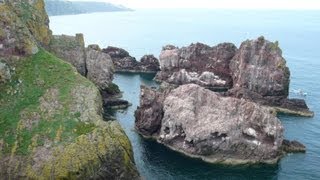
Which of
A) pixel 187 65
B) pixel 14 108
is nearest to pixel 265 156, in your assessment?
pixel 14 108

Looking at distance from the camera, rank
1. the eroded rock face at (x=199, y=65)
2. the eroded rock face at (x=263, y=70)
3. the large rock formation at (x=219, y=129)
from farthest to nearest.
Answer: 1. the eroded rock face at (x=199, y=65)
2. the eroded rock face at (x=263, y=70)
3. the large rock formation at (x=219, y=129)

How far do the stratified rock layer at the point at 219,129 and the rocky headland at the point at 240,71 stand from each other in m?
37.1

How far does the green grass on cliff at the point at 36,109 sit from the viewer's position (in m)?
84.1

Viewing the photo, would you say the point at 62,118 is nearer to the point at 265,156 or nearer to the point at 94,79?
the point at 265,156

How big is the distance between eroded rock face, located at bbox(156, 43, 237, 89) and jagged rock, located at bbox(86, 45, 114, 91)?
33463 mm

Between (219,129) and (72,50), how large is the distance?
52.1 m

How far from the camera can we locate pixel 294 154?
107 m

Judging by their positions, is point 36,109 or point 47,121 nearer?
point 47,121

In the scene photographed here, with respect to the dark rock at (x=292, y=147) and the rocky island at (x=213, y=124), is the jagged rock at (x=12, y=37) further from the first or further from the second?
the dark rock at (x=292, y=147)

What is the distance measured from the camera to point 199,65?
178 m

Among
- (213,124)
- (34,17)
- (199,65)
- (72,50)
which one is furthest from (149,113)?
(199,65)

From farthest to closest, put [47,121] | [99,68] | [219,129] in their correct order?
[99,68] < [219,129] < [47,121]

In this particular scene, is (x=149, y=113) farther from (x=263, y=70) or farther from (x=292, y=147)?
(x=263, y=70)

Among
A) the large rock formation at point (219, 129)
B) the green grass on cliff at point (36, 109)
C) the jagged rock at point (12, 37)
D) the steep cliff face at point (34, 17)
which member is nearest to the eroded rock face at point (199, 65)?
the large rock formation at point (219, 129)
